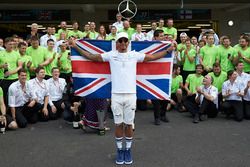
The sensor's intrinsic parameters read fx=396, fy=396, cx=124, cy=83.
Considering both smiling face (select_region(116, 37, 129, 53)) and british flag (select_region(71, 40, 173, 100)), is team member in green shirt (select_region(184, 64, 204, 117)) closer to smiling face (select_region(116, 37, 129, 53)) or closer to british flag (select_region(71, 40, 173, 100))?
british flag (select_region(71, 40, 173, 100))

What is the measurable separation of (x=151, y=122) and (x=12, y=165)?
3882 millimetres

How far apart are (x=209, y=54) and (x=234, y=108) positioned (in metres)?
1.80

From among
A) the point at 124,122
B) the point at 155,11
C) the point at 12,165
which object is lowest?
the point at 12,165

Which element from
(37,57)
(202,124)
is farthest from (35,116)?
(202,124)

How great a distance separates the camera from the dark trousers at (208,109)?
9.32 metres

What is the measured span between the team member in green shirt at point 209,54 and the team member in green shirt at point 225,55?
13cm

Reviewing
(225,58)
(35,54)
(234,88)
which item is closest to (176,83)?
(225,58)

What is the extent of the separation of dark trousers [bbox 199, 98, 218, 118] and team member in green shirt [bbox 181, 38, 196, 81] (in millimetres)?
1758

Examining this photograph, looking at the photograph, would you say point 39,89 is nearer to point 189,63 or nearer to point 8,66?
point 8,66

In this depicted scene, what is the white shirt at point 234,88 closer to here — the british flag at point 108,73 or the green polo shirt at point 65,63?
the british flag at point 108,73

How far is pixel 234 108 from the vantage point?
9.47 m

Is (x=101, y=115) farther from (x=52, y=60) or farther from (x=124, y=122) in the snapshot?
(x=52, y=60)

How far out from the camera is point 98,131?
315 inches

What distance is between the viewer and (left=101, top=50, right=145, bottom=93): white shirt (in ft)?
19.5
